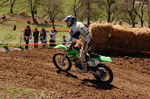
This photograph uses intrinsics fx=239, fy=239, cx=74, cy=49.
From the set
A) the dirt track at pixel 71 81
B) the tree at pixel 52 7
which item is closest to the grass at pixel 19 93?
the dirt track at pixel 71 81

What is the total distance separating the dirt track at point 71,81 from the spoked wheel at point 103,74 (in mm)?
243

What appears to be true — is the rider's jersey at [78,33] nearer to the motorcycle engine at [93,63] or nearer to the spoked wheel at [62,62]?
the motorcycle engine at [93,63]

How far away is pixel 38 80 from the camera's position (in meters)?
7.97

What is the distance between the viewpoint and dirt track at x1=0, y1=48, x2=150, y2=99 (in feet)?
24.2

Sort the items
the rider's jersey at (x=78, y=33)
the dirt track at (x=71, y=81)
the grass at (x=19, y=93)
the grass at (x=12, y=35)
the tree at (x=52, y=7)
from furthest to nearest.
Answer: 1. the tree at (x=52, y=7)
2. the grass at (x=12, y=35)
3. the rider's jersey at (x=78, y=33)
4. the dirt track at (x=71, y=81)
5. the grass at (x=19, y=93)

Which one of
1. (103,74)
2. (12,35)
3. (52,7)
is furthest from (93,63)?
(52,7)

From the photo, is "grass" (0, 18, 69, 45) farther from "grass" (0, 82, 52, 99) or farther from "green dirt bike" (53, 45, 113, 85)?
"grass" (0, 82, 52, 99)

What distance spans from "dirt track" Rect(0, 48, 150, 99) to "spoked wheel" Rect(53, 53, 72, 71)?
29 cm

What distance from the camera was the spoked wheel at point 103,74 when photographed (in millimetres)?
8258

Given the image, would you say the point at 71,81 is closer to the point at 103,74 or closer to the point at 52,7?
the point at 103,74

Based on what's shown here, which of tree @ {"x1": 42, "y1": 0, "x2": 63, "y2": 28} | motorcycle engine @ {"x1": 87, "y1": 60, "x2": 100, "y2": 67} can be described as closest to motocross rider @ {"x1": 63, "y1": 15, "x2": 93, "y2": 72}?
motorcycle engine @ {"x1": 87, "y1": 60, "x2": 100, "y2": 67}

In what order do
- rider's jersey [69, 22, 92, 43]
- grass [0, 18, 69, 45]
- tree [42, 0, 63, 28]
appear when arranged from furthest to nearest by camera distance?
tree [42, 0, 63, 28] → grass [0, 18, 69, 45] → rider's jersey [69, 22, 92, 43]

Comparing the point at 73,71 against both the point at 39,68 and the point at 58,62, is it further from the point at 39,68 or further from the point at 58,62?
the point at 39,68

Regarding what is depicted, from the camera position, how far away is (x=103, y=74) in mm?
8344
